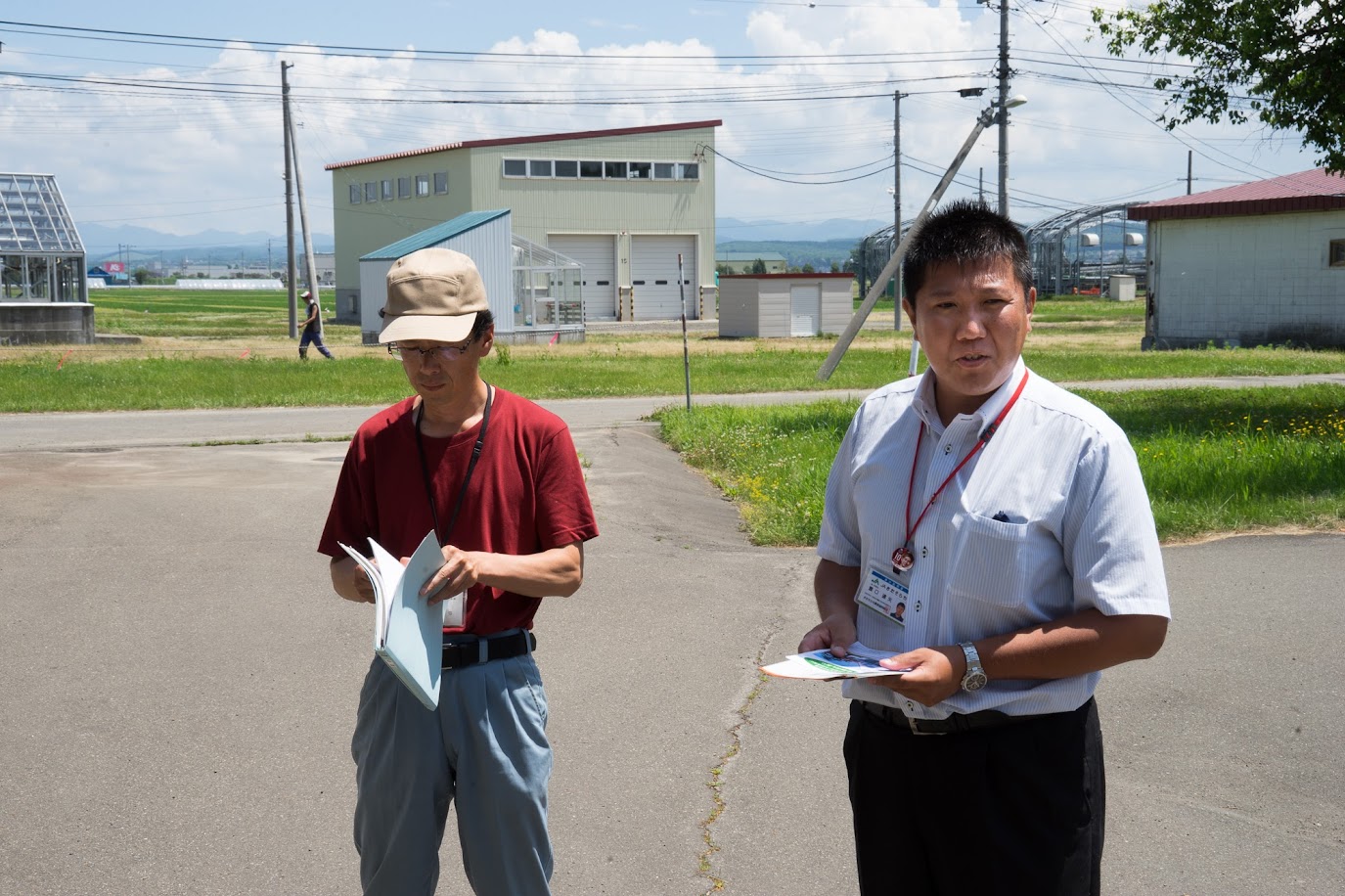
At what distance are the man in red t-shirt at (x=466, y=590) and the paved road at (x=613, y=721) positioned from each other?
116 centimetres

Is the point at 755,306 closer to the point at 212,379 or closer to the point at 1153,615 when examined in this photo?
the point at 212,379

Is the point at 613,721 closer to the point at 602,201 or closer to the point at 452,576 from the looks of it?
the point at 452,576

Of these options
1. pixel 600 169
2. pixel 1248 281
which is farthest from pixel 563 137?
pixel 1248 281

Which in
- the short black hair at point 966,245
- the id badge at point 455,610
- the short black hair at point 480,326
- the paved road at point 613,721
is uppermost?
the short black hair at point 966,245

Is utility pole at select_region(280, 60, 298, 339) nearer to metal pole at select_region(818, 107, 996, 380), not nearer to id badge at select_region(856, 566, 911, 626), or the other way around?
metal pole at select_region(818, 107, 996, 380)

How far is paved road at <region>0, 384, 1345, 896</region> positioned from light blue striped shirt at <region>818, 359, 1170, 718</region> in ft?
6.29

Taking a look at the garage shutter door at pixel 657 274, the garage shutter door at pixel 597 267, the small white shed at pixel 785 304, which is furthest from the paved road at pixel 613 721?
the garage shutter door at pixel 657 274

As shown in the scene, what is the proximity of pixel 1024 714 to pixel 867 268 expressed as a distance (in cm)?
8279

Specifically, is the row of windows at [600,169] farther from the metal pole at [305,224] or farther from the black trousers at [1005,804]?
the black trousers at [1005,804]

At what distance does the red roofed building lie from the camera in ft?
106

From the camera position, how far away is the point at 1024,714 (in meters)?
2.53

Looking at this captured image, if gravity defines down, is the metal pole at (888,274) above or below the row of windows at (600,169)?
below

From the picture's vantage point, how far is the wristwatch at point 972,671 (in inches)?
95.8

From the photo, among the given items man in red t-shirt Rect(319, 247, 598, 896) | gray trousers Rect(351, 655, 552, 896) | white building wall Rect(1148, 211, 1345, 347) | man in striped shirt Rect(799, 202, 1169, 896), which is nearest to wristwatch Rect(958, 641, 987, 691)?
man in striped shirt Rect(799, 202, 1169, 896)
